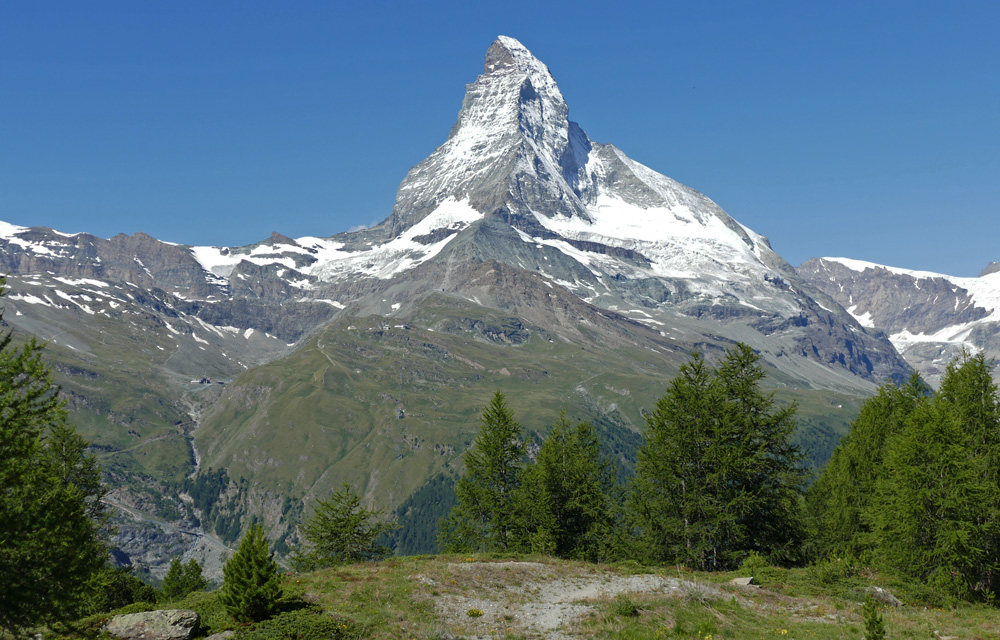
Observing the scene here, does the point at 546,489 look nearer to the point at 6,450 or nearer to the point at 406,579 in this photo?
the point at 406,579

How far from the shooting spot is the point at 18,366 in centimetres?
2669

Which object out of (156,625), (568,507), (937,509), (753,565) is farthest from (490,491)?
(156,625)

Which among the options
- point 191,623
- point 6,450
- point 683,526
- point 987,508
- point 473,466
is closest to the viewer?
point 6,450

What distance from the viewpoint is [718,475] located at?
43.4m

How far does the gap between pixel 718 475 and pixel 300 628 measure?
26.3 m

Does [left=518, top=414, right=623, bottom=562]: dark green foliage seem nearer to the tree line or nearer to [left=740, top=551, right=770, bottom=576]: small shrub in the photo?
the tree line

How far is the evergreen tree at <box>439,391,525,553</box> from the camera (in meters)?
54.8

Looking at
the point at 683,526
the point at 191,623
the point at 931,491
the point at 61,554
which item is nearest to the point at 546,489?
the point at 683,526

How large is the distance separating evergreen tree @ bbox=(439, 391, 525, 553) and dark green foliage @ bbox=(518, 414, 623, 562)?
1.82 m

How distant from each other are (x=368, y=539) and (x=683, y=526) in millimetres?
27717

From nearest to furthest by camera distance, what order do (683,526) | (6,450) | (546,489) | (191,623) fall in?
(6,450) → (191,623) → (683,526) → (546,489)

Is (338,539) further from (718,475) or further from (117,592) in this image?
(718,475)

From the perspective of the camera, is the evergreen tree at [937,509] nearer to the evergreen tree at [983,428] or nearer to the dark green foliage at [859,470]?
the evergreen tree at [983,428]

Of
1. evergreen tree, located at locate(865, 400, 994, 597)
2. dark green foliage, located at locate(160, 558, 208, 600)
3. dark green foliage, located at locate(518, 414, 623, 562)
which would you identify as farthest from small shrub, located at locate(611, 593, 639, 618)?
dark green foliage, located at locate(160, 558, 208, 600)
